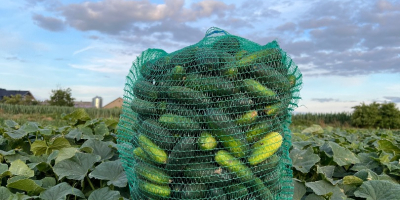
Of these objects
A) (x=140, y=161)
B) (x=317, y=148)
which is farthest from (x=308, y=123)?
(x=140, y=161)

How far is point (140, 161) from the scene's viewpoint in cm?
233

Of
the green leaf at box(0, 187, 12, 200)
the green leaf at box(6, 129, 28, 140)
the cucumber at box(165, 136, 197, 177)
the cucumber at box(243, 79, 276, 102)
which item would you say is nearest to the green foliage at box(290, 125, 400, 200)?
the cucumber at box(243, 79, 276, 102)

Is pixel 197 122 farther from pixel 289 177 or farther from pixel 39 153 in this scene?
pixel 39 153

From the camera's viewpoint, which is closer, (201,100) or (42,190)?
(201,100)

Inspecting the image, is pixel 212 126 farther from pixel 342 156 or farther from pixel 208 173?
pixel 342 156

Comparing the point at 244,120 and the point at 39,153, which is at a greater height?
the point at 244,120

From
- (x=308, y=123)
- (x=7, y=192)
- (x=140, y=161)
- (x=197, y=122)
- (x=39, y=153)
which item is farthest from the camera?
(x=308, y=123)

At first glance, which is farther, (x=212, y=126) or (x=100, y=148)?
(x=100, y=148)

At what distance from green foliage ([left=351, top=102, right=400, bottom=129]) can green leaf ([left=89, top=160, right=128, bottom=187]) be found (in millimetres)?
27742

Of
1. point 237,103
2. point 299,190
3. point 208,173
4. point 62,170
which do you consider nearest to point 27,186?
point 62,170

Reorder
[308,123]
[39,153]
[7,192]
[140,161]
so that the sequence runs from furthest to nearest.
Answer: [308,123] < [39,153] < [7,192] < [140,161]

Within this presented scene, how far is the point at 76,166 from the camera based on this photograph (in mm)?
3002

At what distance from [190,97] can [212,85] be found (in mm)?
152

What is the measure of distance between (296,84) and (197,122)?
84 cm
